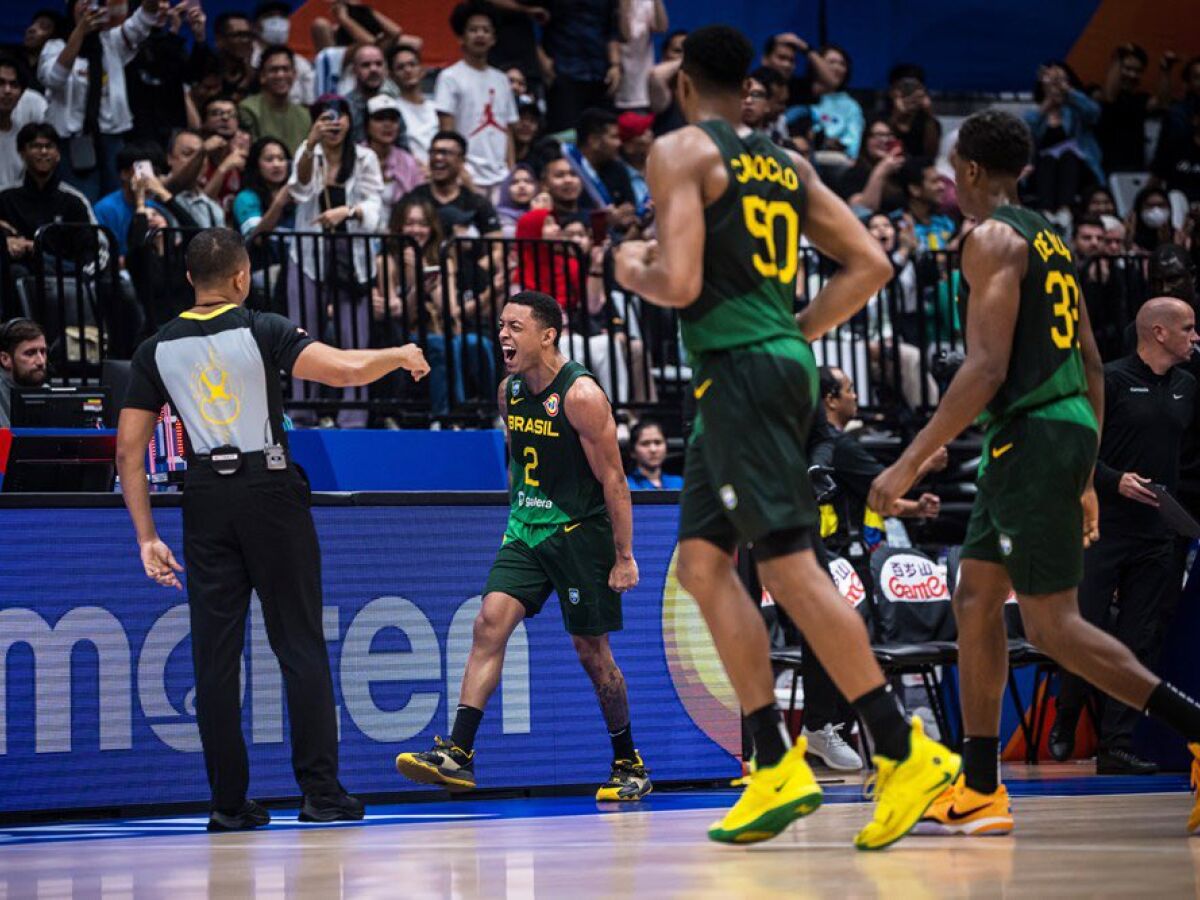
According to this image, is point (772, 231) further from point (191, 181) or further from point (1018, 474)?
point (191, 181)

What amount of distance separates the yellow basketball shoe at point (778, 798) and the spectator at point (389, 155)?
8.88 m

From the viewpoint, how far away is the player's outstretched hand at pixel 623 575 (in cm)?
819

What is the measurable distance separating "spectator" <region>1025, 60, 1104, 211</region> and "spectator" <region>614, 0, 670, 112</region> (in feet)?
12.9

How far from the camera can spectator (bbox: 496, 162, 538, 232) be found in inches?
559

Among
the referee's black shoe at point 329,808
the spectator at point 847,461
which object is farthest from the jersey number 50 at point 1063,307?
the spectator at point 847,461

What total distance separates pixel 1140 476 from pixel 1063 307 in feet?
14.0

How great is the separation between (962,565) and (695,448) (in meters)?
1.16

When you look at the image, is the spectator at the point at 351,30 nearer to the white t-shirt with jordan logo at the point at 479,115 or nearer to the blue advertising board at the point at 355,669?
the white t-shirt with jordan logo at the point at 479,115

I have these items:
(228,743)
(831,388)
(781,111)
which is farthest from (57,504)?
(781,111)

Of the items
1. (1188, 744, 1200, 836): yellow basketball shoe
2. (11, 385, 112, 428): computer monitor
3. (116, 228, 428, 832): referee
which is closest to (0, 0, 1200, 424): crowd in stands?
(11, 385, 112, 428): computer monitor

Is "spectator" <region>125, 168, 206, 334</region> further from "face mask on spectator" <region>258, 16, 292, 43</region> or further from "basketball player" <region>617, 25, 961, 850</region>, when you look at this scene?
"basketball player" <region>617, 25, 961, 850</region>

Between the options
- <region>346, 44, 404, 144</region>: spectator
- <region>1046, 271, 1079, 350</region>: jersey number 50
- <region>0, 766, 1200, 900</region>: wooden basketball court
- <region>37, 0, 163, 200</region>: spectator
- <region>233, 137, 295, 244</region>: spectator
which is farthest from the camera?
<region>346, 44, 404, 144</region>: spectator

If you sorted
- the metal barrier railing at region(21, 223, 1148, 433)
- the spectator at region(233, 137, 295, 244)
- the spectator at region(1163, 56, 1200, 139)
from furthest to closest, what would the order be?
the spectator at region(1163, 56, 1200, 139)
the spectator at region(233, 137, 295, 244)
the metal barrier railing at region(21, 223, 1148, 433)

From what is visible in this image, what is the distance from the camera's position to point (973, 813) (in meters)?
5.82
